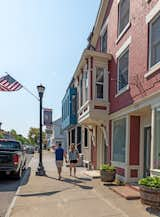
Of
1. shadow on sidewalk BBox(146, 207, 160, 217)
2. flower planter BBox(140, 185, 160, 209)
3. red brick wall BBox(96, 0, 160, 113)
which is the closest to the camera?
shadow on sidewalk BBox(146, 207, 160, 217)

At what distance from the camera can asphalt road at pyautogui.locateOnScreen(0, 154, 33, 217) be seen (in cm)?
901

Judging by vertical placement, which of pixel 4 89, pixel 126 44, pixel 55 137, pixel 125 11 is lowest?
pixel 55 137

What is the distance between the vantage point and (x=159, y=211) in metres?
7.93

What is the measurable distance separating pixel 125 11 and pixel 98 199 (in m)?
8.05

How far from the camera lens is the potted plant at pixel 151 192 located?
7969mm

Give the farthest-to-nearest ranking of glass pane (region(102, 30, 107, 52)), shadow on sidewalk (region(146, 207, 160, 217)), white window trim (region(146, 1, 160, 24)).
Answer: glass pane (region(102, 30, 107, 52)), white window trim (region(146, 1, 160, 24)), shadow on sidewalk (region(146, 207, 160, 217))

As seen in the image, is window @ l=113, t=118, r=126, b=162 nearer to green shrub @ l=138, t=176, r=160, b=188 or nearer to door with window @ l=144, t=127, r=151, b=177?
door with window @ l=144, t=127, r=151, b=177

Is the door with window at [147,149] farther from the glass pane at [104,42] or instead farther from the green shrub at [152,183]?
the glass pane at [104,42]

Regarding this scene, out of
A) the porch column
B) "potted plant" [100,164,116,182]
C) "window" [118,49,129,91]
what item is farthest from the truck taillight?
"window" [118,49,129,91]

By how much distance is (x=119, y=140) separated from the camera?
1404cm

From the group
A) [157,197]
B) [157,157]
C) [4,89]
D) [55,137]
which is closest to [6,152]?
[4,89]

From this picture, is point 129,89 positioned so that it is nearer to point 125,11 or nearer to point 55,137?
point 125,11

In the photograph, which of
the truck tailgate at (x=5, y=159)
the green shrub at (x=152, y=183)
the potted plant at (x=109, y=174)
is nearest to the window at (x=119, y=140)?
the potted plant at (x=109, y=174)

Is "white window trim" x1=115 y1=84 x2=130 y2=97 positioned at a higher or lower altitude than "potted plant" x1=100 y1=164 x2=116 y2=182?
higher
